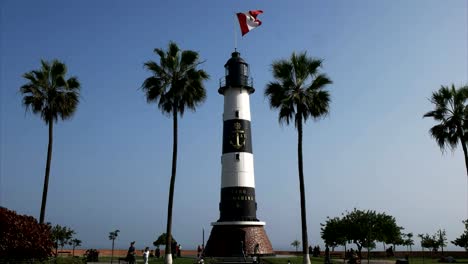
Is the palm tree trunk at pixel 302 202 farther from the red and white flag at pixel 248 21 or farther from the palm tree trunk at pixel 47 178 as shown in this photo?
the palm tree trunk at pixel 47 178

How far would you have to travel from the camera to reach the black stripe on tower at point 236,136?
42000 millimetres

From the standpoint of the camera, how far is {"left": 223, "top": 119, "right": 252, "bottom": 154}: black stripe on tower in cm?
4200

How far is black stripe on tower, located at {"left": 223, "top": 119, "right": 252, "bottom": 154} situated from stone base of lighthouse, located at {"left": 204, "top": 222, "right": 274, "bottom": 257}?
21.8ft

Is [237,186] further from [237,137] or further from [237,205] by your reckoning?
[237,137]

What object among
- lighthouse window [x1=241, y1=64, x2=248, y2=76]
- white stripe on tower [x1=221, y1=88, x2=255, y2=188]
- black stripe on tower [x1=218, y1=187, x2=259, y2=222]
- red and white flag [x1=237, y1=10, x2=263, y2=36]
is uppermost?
red and white flag [x1=237, y1=10, x2=263, y2=36]

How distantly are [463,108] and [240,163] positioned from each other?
18.3 m

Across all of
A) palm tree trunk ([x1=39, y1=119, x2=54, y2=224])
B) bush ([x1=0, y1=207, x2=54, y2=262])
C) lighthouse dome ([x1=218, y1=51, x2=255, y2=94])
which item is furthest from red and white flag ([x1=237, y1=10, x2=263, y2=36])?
bush ([x1=0, y1=207, x2=54, y2=262])

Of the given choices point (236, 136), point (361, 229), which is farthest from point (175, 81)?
point (361, 229)

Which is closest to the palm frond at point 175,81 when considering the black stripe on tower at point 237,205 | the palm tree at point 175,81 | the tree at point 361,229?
the palm tree at point 175,81

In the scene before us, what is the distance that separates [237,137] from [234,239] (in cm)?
891

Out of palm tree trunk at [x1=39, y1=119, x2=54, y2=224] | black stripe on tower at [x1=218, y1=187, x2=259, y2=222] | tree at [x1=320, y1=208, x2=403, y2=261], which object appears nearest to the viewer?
palm tree trunk at [x1=39, y1=119, x2=54, y2=224]

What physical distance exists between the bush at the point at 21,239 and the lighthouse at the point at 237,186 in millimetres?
17229

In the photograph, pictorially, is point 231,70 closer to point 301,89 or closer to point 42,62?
point 301,89

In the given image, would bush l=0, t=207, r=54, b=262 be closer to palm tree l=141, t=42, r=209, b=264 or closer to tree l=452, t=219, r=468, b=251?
palm tree l=141, t=42, r=209, b=264
